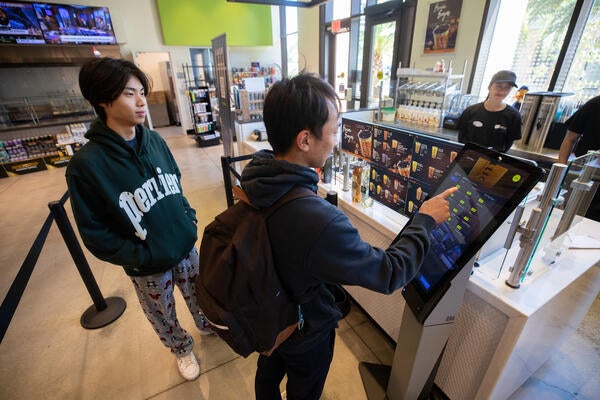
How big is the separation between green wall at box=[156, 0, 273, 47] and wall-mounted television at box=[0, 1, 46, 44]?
2779 millimetres

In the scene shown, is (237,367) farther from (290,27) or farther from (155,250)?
(290,27)

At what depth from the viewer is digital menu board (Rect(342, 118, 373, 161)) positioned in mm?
1785

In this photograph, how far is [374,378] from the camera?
169 cm

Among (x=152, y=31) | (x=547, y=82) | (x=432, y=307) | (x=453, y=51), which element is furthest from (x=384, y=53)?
(x=152, y=31)

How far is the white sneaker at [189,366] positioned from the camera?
176 centimetres

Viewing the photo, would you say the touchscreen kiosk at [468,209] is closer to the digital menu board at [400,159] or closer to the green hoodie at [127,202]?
the digital menu board at [400,159]

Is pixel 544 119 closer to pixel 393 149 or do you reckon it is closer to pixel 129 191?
pixel 393 149

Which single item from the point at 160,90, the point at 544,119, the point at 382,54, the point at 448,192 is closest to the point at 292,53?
Answer: the point at 382,54

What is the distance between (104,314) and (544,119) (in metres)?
4.55

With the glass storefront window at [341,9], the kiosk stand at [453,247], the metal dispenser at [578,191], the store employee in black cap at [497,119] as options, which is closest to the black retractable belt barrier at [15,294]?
the kiosk stand at [453,247]

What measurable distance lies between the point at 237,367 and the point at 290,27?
9860mm

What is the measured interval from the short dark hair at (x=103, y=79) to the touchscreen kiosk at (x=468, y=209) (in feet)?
4.47

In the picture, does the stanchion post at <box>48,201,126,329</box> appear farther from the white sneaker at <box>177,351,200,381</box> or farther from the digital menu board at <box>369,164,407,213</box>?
the digital menu board at <box>369,164,407,213</box>

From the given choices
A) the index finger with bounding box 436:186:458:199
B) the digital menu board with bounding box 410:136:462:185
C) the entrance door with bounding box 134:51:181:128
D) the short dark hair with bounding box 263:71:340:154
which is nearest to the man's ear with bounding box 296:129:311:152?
the short dark hair with bounding box 263:71:340:154
